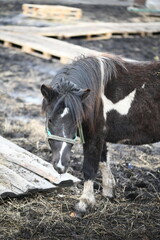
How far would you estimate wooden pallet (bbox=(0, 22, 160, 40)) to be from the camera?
40.1 feet

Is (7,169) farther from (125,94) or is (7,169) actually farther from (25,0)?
(25,0)

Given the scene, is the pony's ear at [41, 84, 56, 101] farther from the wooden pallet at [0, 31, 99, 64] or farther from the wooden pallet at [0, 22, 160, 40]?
the wooden pallet at [0, 22, 160, 40]

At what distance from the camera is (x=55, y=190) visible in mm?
4727

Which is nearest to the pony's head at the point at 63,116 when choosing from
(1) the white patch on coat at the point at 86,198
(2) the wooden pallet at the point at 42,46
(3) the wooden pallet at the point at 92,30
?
(1) the white patch on coat at the point at 86,198

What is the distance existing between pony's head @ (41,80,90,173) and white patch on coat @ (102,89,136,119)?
0.48m

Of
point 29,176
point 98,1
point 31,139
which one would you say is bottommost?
point 98,1

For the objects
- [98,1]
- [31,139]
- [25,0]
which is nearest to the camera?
[31,139]

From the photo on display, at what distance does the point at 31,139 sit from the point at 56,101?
2375 millimetres

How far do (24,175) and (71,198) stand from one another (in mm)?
529

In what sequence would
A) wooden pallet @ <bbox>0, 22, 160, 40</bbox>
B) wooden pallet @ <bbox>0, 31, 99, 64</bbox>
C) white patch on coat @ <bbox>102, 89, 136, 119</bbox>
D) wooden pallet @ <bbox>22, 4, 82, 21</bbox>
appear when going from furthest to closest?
wooden pallet @ <bbox>22, 4, 82, 21</bbox> → wooden pallet @ <bbox>0, 22, 160, 40</bbox> → wooden pallet @ <bbox>0, 31, 99, 64</bbox> → white patch on coat @ <bbox>102, 89, 136, 119</bbox>

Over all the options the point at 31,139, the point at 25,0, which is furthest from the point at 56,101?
the point at 25,0

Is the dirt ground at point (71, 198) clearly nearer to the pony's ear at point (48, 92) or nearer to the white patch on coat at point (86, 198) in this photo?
the white patch on coat at point (86, 198)

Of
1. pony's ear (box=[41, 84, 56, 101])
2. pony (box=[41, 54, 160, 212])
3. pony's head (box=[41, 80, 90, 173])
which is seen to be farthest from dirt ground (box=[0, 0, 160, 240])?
pony's ear (box=[41, 84, 56, 101])

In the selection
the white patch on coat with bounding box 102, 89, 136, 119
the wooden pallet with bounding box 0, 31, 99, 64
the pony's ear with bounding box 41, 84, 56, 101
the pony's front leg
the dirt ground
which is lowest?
the wooden pallet with bounding box 0, 31, 99, 64
